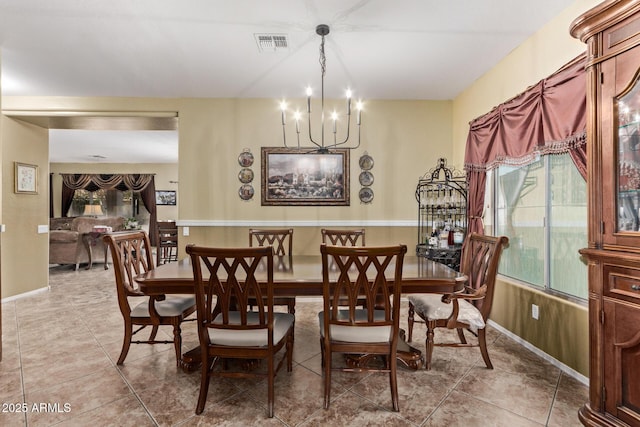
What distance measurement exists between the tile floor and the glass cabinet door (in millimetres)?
1180

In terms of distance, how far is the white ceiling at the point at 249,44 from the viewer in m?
2.27

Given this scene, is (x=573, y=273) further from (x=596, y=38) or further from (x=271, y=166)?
(x=271, y=166)

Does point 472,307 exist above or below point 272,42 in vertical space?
below

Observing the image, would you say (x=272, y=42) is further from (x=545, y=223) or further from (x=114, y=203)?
(x=114, y=203)

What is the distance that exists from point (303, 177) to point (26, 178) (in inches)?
150

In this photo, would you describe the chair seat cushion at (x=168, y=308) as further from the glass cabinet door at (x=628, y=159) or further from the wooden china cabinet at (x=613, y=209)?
the glass cabinet door at (x=628, y=159)

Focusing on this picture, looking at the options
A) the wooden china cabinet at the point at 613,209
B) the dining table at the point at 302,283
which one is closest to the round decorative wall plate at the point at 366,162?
the dining table at the point at 302,283

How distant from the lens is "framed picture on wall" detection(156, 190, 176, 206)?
935 centimetres

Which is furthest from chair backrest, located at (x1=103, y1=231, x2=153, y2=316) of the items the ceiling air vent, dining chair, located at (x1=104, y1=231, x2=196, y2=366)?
the ceiling air vent

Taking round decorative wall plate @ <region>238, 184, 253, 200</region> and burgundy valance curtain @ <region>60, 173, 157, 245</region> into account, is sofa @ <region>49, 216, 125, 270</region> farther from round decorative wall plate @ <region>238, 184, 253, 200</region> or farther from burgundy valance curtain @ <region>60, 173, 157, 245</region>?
round decorative wall plate @ <region>238, 184, 253, 200</region>

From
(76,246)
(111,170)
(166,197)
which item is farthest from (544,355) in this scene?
(111,170)

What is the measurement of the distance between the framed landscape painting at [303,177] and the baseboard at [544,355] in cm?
229

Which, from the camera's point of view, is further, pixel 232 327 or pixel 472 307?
pixel 472 307

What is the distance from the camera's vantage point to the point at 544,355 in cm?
245
